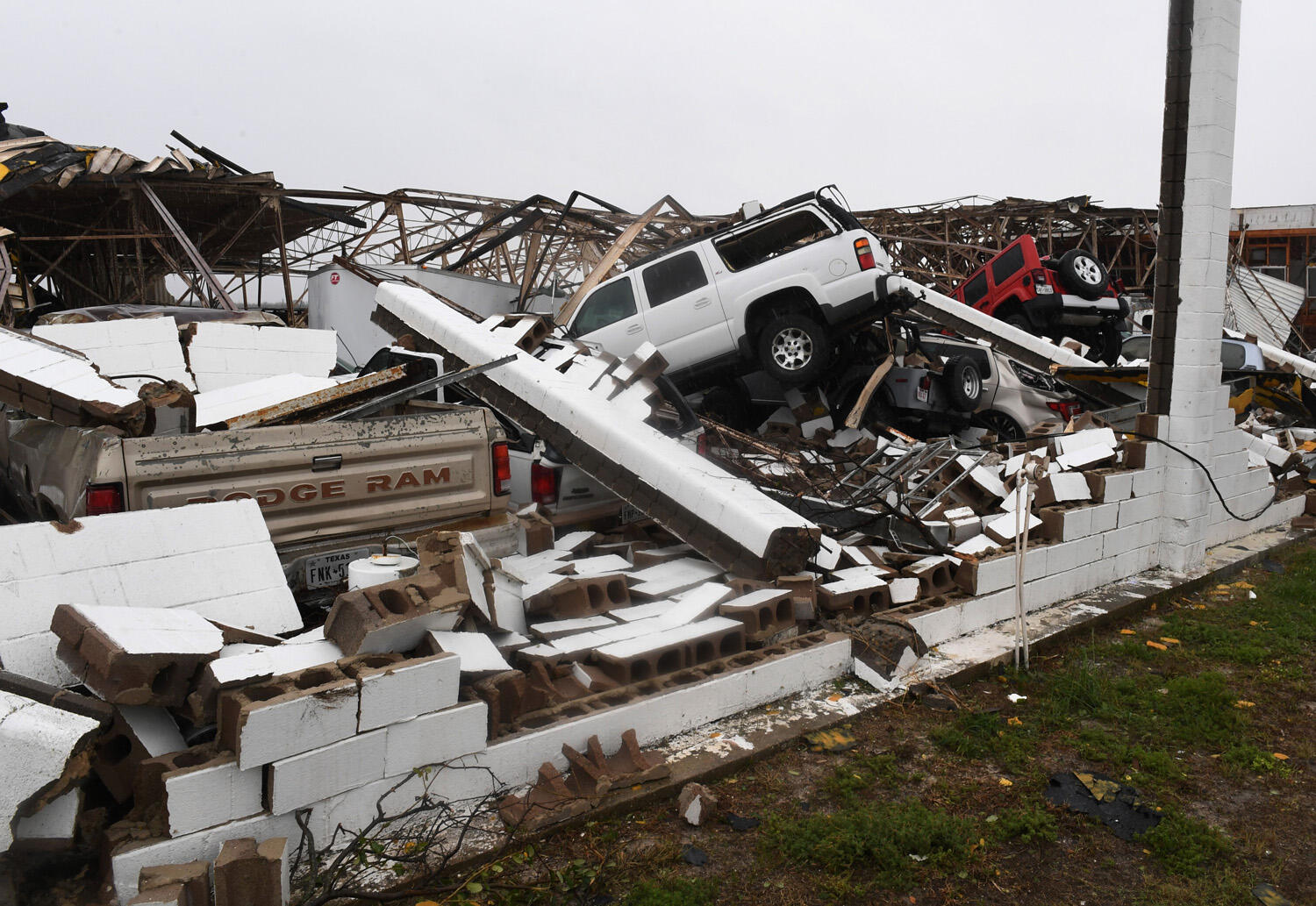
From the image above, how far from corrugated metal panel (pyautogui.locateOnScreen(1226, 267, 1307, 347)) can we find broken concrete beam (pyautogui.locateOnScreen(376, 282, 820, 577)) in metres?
20.5

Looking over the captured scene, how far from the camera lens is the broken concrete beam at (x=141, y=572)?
123 inches

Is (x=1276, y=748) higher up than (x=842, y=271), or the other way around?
(x=842, y=271)

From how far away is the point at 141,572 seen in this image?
11.3 ft

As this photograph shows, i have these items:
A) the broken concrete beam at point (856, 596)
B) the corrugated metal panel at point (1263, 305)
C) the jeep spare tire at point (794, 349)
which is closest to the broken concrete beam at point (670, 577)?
the broken concrete beam at point (856, 596)

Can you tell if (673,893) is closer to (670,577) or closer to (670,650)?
(670,650)

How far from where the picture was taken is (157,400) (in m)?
4.22

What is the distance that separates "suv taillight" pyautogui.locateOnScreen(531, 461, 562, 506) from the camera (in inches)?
232

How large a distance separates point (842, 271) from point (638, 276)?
7.95ft

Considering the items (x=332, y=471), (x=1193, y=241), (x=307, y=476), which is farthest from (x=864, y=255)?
(x=307, y=476)

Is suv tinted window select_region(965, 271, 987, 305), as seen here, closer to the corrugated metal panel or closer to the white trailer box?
the white trailer box

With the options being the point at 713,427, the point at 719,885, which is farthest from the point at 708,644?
the point at 713,427

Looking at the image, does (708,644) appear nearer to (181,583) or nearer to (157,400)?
(181,583)

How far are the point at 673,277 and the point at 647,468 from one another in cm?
500

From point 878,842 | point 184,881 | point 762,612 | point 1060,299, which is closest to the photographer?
point 184,881
